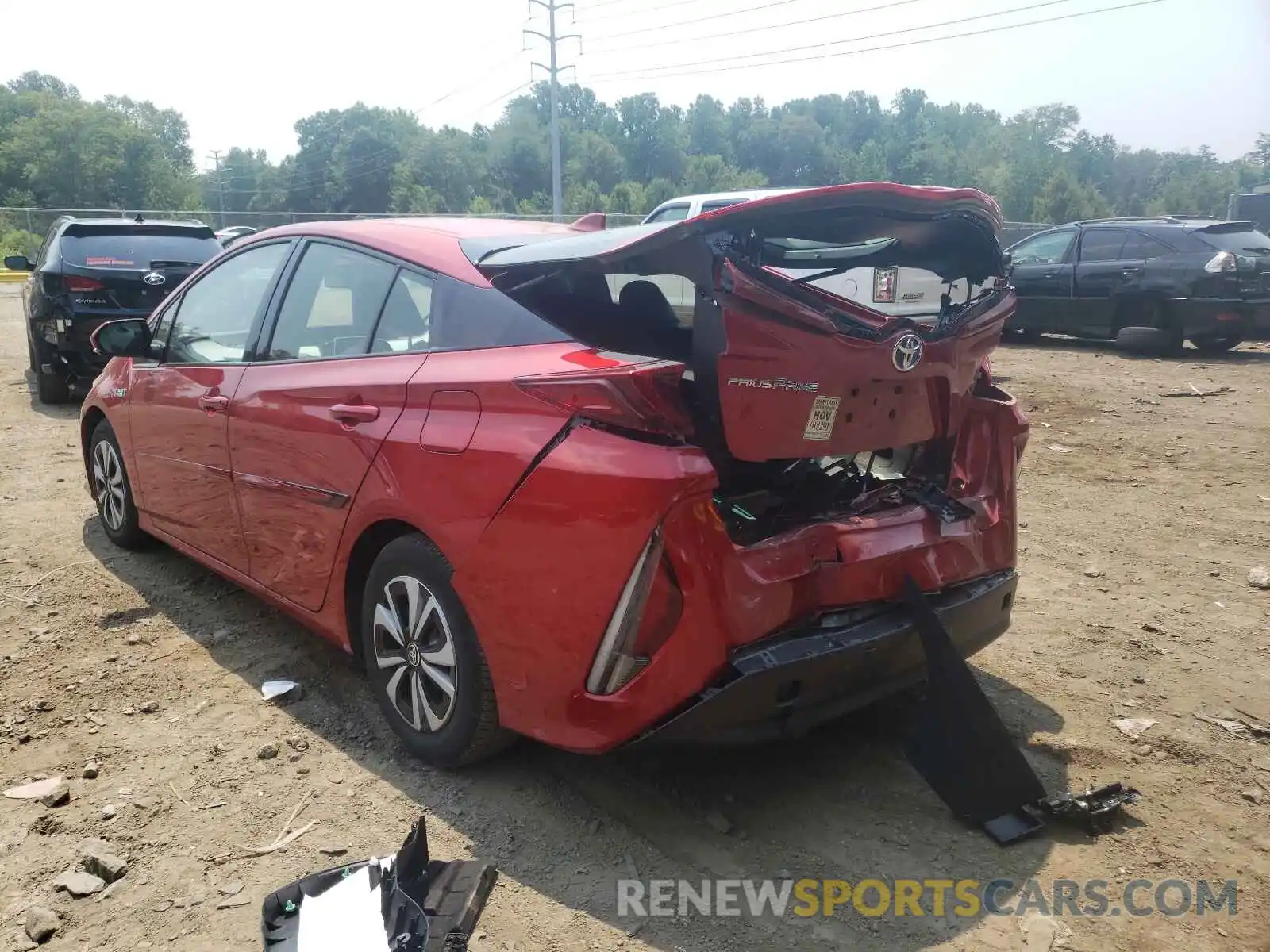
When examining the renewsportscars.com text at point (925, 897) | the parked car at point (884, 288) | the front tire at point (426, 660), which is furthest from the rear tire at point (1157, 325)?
the front tire at point (426, 660)

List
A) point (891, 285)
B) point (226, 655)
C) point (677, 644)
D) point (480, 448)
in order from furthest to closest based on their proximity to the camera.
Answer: point (226, 655), point (891, 285), point (480, 448), point (677, 644)

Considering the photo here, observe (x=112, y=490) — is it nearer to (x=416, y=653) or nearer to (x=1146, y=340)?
(x=416, y=653)

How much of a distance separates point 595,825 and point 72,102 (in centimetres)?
7737

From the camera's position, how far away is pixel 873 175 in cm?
6981

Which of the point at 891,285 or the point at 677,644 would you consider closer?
the point at 677,644

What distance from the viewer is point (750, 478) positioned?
3.05 m

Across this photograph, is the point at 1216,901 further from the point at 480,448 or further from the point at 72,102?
the point at 72,102

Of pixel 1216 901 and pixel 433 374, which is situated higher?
pixel 433 374

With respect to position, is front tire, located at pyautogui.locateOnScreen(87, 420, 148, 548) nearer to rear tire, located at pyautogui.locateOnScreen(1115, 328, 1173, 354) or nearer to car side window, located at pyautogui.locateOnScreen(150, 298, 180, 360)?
car side window, located at pyautogui.locateOnScreen(150, 298, 180, 360)

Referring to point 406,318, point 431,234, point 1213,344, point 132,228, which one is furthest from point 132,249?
point 1213,344

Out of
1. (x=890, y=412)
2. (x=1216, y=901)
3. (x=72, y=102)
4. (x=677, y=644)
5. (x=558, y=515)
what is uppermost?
(x=72, y=102)

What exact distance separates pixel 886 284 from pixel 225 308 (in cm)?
278

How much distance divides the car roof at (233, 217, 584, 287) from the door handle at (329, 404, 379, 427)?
0.50m

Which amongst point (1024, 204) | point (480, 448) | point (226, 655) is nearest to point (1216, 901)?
point (480, 448)
